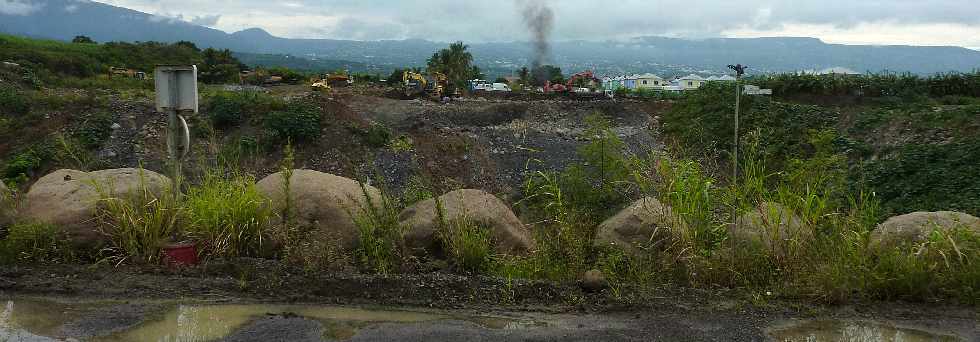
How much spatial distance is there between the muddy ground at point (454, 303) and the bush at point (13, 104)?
16008mm

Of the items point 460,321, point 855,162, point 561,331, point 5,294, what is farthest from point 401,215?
point 855,162

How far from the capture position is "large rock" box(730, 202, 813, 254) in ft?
19.7

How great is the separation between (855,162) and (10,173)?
57.4 feet

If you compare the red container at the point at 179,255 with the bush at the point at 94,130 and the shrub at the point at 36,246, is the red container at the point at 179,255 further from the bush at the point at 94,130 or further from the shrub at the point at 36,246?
the bush at the point at 94,130

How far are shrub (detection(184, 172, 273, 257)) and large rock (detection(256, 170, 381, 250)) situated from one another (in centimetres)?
27

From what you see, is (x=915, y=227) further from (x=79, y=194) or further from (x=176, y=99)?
(x=79, y=194)

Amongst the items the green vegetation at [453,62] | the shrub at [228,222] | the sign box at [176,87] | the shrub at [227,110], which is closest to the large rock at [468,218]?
the shrub at [228,222]

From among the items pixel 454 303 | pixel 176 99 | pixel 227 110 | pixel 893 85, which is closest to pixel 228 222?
pixel 176 99

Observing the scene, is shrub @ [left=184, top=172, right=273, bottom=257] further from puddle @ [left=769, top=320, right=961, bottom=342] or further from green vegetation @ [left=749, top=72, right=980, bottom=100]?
green vegetation @ [left=749, top=72, right=980, bottom=100]

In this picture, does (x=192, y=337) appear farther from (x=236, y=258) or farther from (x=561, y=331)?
(x=561, y=331)

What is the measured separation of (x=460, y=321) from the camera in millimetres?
5109

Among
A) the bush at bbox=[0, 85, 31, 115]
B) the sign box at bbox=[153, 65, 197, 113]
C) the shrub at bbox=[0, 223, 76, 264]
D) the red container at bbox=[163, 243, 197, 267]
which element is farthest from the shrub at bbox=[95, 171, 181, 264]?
the bush at bbox=[0, 85, 31, 115]

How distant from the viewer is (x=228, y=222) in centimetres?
642

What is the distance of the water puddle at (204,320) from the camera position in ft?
15.8
